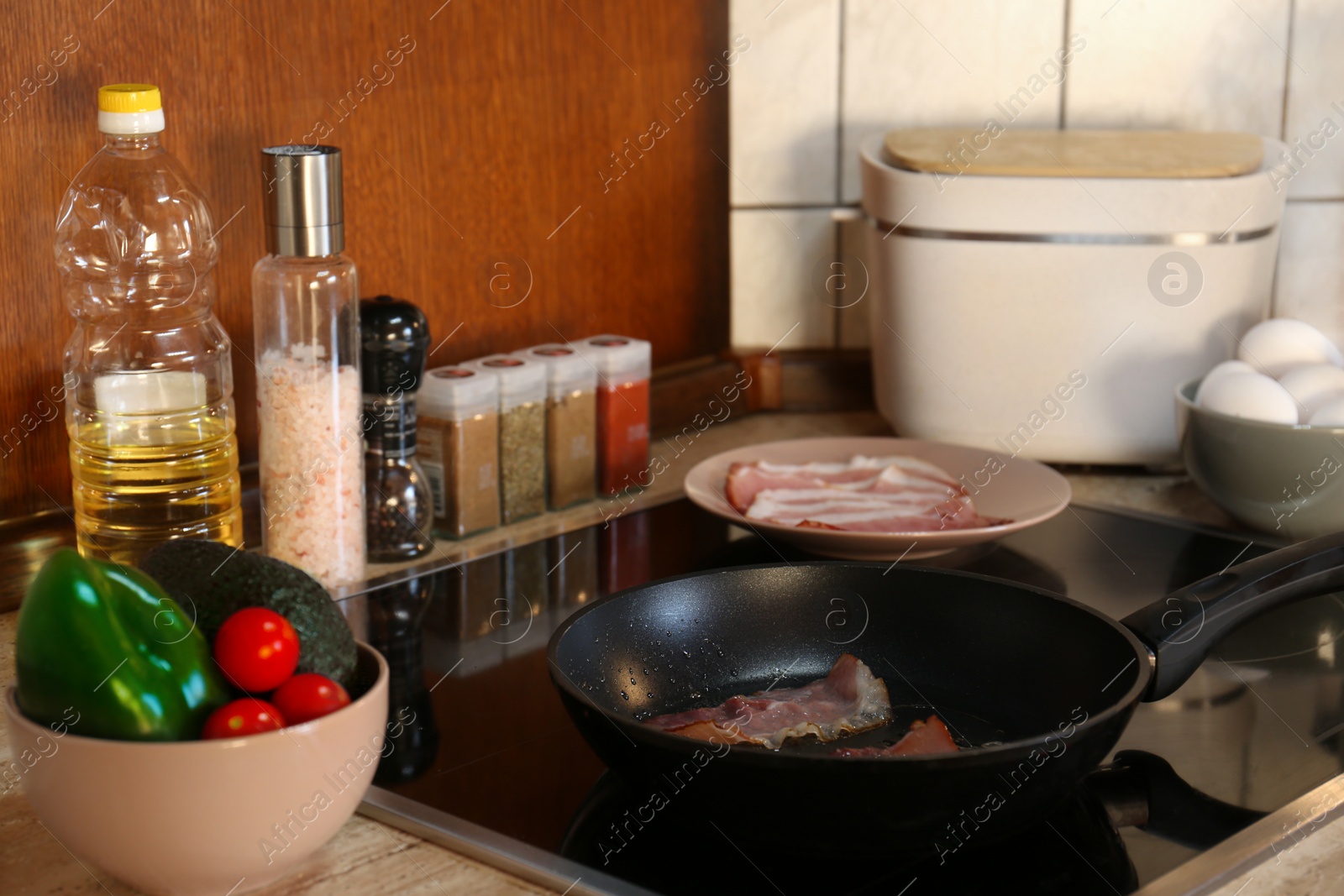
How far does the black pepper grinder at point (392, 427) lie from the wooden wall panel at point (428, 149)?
0.11 metres

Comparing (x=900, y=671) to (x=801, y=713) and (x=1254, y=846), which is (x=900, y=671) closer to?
(x=801, y=713)

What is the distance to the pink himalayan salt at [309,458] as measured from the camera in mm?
868

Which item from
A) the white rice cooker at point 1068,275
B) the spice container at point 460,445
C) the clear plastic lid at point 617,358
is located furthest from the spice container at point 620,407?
the white rice cooker at point 1068,275

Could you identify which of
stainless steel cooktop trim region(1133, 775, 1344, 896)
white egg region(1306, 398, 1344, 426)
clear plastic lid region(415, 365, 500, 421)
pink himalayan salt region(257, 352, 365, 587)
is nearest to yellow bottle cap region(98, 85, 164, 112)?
pink himalayan salt region(257, 352, 365, 587)

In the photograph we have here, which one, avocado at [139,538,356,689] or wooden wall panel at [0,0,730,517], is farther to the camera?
wooden wall panel at [0,0,730,517]

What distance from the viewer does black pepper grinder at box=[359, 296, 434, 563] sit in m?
0.92

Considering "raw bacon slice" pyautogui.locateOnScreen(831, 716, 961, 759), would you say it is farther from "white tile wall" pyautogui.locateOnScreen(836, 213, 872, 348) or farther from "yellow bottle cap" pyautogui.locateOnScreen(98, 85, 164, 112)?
"white tile wall" pyautogui.locateOnScreen(836, 213, 872, 348)

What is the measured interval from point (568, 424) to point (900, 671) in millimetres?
420

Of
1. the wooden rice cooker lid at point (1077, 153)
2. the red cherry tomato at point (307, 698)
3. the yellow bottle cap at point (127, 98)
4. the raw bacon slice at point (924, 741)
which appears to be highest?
the yellow bottle cap at point (127, 98)

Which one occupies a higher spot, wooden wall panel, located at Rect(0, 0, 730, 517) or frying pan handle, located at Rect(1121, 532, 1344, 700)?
wooden wall panel, located at Rect(0, 0, 730, 517)

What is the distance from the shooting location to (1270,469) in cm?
96

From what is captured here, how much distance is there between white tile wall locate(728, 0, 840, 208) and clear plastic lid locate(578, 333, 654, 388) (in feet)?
0.96

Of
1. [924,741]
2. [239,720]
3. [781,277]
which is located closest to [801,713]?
[924,741]

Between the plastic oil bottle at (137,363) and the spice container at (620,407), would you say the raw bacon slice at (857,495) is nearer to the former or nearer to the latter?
the spice container at (620,407)
